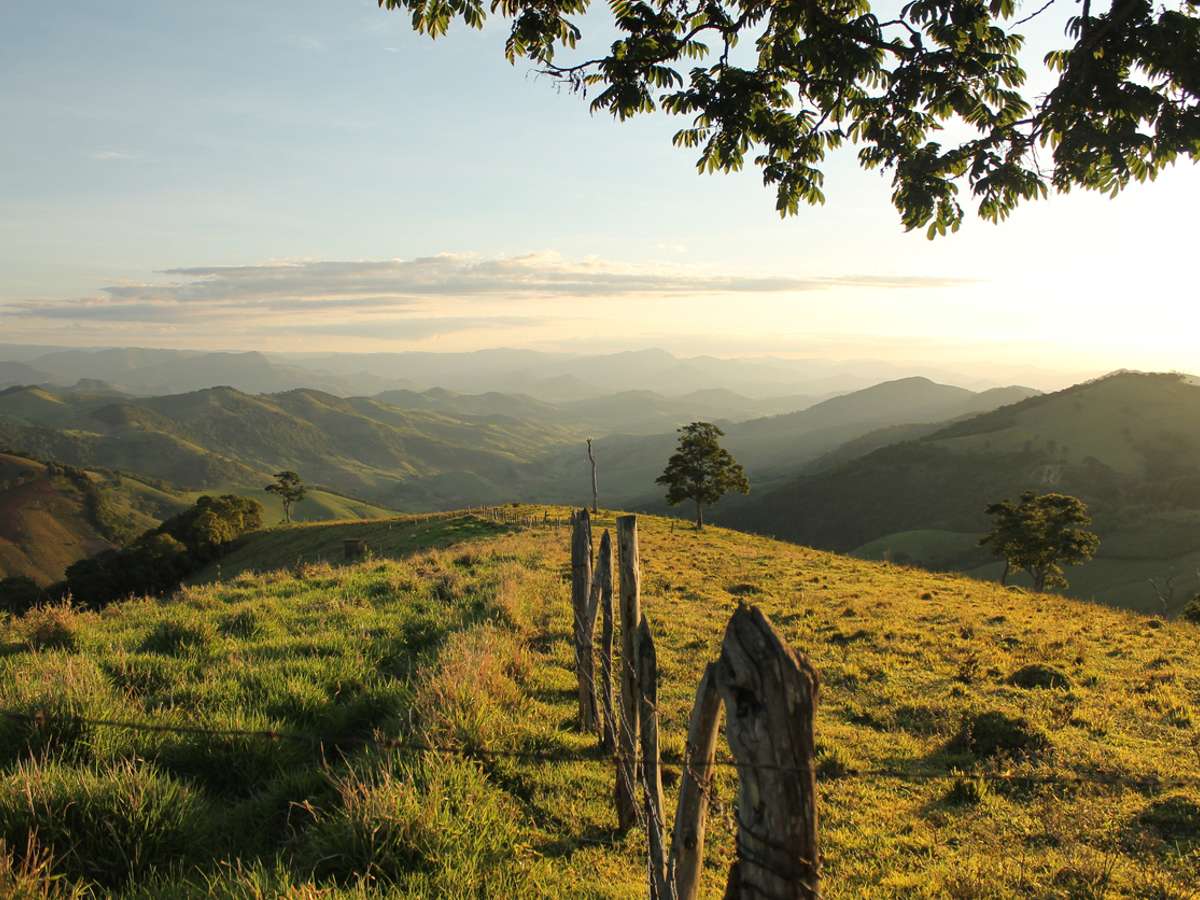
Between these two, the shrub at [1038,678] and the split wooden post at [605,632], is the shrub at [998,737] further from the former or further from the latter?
the split wooden post at [605,632]

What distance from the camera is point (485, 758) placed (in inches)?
258

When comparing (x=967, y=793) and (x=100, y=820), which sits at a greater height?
(x=100, y=820)

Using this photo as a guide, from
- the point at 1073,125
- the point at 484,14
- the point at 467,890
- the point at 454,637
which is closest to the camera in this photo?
the point at 467,890

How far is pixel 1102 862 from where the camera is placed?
632 cm

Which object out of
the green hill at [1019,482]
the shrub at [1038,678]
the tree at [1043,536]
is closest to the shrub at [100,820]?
the shrub at [1038,678]

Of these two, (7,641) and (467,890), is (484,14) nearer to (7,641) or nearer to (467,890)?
(467,890)

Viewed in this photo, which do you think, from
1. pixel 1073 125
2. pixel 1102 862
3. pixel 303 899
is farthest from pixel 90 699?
pixel 1073 125

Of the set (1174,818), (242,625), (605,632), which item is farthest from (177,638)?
(1174,818)

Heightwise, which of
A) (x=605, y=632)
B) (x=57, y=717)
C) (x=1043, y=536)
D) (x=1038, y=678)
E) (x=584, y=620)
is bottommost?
(x=1043, y=536)

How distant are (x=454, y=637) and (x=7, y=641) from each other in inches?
283

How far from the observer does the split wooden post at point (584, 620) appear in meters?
8.62

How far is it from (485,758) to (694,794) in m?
3.22

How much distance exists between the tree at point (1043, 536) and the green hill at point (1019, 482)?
181 ft

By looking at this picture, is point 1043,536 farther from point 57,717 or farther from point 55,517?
point 55,517
